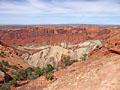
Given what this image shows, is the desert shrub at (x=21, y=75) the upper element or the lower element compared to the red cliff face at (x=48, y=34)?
lower

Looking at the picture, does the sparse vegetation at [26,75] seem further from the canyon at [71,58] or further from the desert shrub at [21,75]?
the canyon at [71,58]

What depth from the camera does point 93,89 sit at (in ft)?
18.9

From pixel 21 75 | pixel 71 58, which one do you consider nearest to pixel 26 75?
pixel 21 75

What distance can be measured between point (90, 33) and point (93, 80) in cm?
8748

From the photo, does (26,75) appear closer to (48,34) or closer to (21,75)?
(21,75)

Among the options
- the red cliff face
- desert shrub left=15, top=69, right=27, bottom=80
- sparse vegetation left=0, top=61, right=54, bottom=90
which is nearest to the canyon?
the red cliff face

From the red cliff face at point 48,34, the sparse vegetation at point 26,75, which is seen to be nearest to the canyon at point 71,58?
the red cliff face at point 48,34

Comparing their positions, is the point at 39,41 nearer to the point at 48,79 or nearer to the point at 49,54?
the point at 49,54

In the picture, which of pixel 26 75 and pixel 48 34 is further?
pixel 48 34

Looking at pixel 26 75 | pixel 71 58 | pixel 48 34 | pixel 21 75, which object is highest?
pixel 48 34

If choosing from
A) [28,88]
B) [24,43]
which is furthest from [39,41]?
[28,88]

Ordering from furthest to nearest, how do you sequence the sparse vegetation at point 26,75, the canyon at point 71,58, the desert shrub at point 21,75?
the desert shrub at point 21,75, the sparse vegetation at point 26,75, the canyon at point 71,58

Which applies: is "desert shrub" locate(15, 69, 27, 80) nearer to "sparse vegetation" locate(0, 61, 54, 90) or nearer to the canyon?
"sparse vegetation" locate(0, 61, 54, 90)

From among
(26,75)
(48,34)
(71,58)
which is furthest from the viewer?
(48,34)
